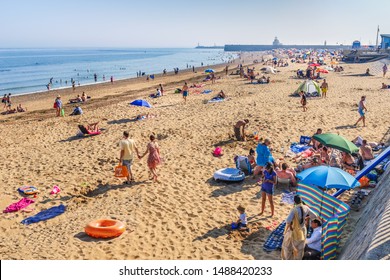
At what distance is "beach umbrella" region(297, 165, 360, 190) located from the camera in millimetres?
6824

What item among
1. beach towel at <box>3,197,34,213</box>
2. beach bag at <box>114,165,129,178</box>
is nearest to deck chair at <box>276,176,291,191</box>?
beach bag at <box>114,165,129,178</box>

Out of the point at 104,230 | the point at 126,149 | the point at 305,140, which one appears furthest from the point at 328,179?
the point at 305,140

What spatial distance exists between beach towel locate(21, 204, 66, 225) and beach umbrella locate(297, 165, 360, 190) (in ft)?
19.6

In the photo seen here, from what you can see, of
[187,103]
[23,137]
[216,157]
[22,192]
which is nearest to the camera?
[22,192]

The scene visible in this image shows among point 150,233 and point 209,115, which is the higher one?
point 209,115

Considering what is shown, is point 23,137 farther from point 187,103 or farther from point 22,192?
point 187,103

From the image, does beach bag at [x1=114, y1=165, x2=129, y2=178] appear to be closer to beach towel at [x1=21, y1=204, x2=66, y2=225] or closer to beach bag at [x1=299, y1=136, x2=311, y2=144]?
beach towel at [x1=21, y1=204, x2=66, y2=225]

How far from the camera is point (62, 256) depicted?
6.34 meters

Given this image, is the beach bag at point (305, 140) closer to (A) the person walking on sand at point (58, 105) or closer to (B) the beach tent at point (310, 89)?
(B) the beach tent at point (310, 89)

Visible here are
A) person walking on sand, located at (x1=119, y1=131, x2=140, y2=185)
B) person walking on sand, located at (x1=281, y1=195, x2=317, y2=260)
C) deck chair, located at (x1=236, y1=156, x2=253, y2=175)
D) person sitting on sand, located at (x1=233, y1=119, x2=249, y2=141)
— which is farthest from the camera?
person sitting on sand, located at (x1=233, y1=119, x2=249, y2=141)

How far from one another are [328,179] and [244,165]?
3.37 meters

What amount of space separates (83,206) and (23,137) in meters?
9.33

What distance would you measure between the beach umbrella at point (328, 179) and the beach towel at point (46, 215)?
5972mm

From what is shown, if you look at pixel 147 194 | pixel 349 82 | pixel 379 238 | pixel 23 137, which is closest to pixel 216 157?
pixel 147 194
